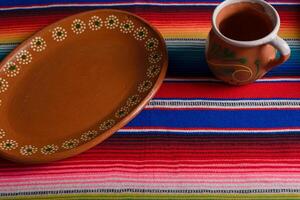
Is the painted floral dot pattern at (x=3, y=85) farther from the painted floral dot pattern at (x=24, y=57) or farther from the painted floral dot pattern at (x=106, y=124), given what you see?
the painted floral dot pattern at (x=106, y=124)

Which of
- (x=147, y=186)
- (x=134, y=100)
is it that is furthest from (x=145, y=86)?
(x=147, y=186)

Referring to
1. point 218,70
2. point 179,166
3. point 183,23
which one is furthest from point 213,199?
point 183,23

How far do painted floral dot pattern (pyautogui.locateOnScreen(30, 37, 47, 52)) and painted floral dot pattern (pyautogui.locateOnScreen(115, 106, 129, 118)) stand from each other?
157 millimetres

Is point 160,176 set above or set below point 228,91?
below

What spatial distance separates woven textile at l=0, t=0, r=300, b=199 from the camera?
478 millimetres

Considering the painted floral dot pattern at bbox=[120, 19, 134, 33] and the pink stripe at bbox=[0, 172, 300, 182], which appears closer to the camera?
the pink stripe at bbox=[0, 172, 300, 182]

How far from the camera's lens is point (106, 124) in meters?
0.50

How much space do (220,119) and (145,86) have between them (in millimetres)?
107

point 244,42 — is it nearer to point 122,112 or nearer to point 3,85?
point 122,112

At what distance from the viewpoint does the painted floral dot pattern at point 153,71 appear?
0.54m

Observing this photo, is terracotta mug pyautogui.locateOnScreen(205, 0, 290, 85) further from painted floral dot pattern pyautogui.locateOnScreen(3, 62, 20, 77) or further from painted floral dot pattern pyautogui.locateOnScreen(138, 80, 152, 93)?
painted floral dot pattern pyautogui.locateOnScreen(3, 62, 20, 77)

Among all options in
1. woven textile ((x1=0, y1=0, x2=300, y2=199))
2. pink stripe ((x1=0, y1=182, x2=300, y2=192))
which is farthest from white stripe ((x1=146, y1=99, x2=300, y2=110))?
pink stripe ((x1=0, y1=182, x2=300, y2=192))

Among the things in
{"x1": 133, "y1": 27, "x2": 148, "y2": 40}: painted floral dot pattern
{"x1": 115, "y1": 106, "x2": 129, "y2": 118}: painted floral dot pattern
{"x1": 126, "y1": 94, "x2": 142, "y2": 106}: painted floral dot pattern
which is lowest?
{"x1": 115, "y1": 106, "x2": 129, "y2": 118}: painted floral dot pattern

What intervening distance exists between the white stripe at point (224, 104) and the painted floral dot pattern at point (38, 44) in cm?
18
